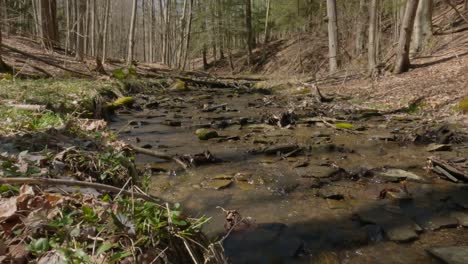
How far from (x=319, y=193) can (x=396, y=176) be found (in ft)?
4.29

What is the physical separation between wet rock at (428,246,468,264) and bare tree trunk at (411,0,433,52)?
543 inches

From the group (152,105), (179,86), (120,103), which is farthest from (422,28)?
(120,103)

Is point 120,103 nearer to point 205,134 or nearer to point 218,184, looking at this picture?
point 205,134

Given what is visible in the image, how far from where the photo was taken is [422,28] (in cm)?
1501

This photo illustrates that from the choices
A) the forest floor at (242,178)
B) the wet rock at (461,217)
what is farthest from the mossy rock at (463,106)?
the wet rock at (461,217)

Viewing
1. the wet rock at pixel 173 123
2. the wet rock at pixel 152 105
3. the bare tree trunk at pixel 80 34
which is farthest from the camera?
the bare tree trunk at pixel 80 34

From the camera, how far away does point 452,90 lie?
31.2ft

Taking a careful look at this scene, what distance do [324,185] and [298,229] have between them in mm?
1334

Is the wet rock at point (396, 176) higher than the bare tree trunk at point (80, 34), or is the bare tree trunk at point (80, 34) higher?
the bare tree trunk at point (80, 34)

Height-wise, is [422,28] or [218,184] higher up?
[422,28]

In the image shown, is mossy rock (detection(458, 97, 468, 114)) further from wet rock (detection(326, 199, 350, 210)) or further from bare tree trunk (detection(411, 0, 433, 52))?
bare tree trunk (detection(411, 0, 433, 52))

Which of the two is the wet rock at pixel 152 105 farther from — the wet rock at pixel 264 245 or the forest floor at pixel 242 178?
the wet rock at pixel 264 245

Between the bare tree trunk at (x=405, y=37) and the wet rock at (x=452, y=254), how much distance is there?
34.3 ft

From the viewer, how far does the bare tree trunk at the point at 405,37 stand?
1170 cm
